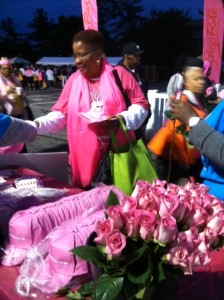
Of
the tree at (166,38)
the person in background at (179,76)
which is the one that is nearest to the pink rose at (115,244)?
the person in background at (179,76)

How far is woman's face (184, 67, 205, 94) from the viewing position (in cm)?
254

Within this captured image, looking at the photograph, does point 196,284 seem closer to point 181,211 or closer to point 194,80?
point 181,211

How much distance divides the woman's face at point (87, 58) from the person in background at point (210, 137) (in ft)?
3.08

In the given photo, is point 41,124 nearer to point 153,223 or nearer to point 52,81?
point 153,223

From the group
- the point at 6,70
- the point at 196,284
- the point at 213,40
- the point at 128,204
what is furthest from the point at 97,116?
the point at 213,40

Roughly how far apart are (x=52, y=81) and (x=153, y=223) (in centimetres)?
2506

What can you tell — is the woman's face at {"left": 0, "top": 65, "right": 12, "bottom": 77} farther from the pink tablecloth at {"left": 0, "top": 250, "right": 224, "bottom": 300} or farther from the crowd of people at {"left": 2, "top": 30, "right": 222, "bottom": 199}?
the pink tablecloth at {"left": 0, "top": 250, "right": 224, "bottom": 300}

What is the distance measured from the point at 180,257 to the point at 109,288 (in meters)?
0.18

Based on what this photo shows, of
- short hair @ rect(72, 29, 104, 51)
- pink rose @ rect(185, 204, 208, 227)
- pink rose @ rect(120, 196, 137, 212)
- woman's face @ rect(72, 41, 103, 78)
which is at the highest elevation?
short hair @ rect(72, 29, 104, 51)

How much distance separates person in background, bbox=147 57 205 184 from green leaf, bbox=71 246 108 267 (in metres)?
1.35

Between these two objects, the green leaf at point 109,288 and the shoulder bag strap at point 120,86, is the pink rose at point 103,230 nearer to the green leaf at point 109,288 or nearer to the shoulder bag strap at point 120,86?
the green leaf at point 109,288

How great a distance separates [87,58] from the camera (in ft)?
7.60

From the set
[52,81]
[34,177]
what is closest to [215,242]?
[34,177]

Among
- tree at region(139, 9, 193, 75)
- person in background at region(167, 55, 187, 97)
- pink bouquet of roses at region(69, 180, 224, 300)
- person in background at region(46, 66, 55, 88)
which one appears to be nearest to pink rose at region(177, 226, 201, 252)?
pink bouquet of roses at region(69, 180, 224, 300)
